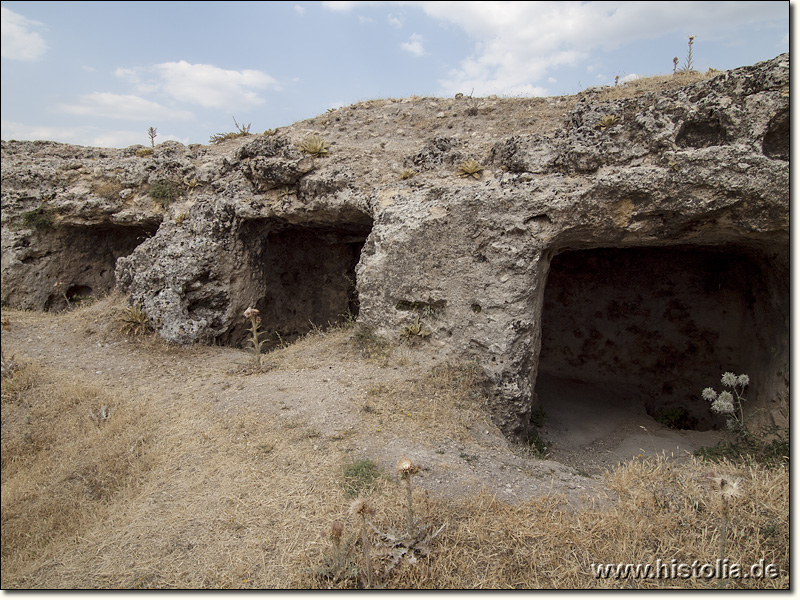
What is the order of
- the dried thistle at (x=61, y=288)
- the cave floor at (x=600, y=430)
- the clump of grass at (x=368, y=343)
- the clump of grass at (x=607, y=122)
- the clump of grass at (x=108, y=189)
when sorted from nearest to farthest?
the clump of grass at (x=607, y=122)
the clump of grass at (x=368, y=343)
the cave floor at (x=600, y=430)
the clump of grass at (x=108, y=189)
the dried thistle at (x=61, y=288)

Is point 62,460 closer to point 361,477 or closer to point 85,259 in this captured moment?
point 361,477

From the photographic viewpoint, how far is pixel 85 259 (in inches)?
434

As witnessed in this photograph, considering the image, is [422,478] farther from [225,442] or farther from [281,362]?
[281,362]

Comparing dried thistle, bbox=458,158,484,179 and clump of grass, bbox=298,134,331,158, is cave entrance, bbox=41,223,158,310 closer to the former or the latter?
clump of grass, bbox=298,134,331,158

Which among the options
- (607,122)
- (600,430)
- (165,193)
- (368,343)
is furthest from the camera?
(165,193)

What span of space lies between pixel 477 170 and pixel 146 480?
19.2 feet

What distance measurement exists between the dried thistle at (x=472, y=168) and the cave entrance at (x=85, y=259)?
265 inches

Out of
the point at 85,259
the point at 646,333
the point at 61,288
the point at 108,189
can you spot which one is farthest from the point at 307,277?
the point at 646,333

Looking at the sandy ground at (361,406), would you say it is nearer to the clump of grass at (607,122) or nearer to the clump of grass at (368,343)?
the clump of grass at (368,343)

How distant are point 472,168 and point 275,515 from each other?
5469 millimetres

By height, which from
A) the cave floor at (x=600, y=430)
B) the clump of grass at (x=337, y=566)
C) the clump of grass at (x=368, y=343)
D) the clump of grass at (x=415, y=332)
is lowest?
the cave floor at (x=600, y=430)

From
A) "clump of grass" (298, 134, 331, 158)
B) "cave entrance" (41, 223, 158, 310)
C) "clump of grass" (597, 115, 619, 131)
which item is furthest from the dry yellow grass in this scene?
"cave entrance" (41, 223, 158, 310)

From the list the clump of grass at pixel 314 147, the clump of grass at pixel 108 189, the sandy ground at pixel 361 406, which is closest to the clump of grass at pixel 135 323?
the sandy ground at pixel 361 406

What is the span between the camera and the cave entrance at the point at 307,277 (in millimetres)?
10688
